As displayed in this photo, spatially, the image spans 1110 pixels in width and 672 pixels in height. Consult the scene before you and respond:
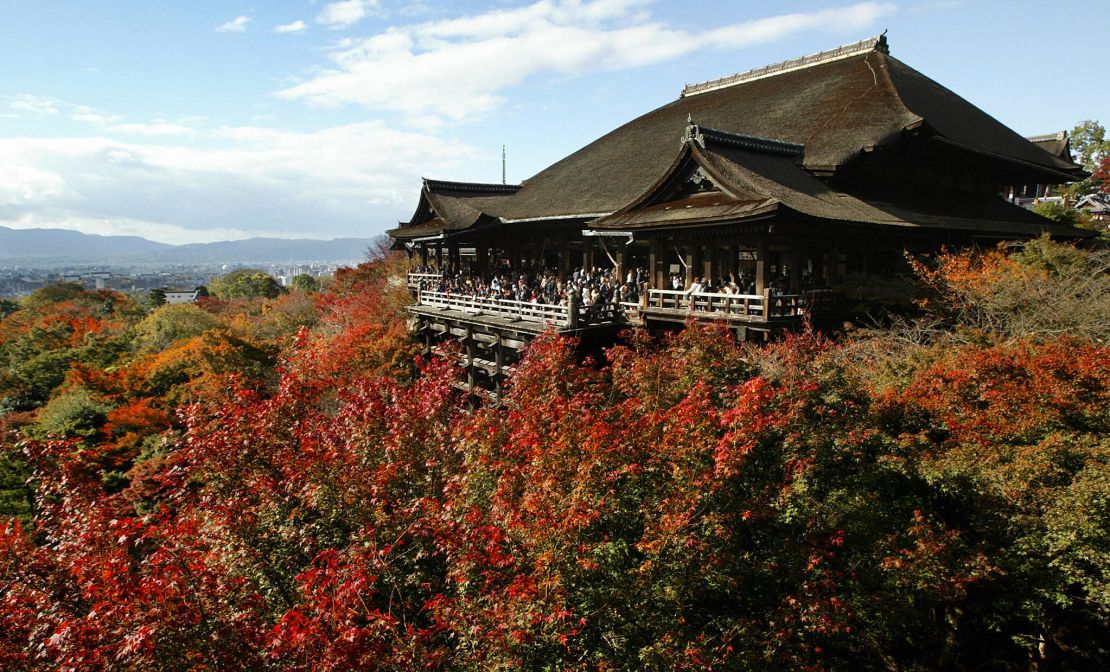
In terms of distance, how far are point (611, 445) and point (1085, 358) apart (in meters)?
7.75

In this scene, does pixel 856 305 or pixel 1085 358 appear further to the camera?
pixel 856 305

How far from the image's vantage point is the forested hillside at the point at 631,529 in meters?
5.43

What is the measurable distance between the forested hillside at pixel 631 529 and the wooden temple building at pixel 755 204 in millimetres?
4292

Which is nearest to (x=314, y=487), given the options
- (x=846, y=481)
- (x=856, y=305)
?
(x=846, y=481)

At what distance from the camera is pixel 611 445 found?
23.8 ft

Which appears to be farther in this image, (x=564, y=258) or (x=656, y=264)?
(x=564, y=258)

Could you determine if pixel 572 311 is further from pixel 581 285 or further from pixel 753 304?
pixel 753 304

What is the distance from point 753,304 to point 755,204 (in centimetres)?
244

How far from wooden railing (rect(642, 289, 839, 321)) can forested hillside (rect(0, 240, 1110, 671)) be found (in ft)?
7.58

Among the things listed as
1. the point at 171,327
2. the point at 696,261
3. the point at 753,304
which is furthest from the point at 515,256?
the point at 171,327

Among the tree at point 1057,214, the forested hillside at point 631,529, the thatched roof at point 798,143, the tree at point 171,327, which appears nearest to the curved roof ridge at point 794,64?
the thatched roof at point 798,143

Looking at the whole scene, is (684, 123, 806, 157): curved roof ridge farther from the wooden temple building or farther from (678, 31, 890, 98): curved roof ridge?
(678, 31, 890, 98): curved roof ridge

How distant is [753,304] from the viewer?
1473 centimetres

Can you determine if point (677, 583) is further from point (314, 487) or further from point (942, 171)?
point (942, 171)
